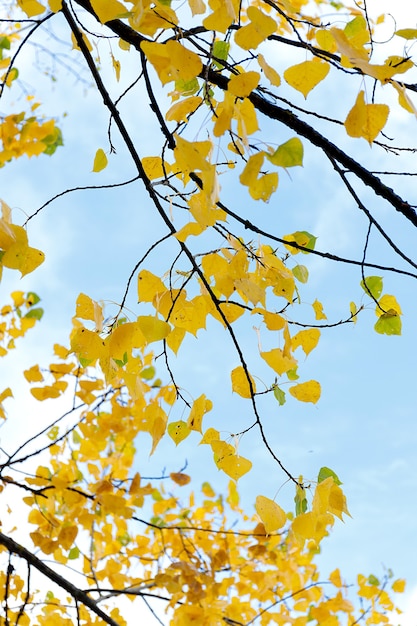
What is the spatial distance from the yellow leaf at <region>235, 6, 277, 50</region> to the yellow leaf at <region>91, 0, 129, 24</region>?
0.18 m

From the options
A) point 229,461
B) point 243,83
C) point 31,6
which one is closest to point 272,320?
A: point 229,461

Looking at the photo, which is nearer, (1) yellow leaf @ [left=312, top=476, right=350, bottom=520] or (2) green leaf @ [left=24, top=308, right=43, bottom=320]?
(1) yellow leaf @ [left=312, top=476, right=350, bottom=520]

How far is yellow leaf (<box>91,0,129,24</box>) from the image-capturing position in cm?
77

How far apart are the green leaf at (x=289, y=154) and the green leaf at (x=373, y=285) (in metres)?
0.45

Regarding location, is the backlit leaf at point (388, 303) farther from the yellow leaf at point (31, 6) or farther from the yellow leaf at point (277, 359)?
the yellow leaf at point (31, 6)

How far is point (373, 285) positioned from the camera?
1075 millimetres

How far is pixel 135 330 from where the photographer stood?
1.02m

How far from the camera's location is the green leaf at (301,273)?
115cm

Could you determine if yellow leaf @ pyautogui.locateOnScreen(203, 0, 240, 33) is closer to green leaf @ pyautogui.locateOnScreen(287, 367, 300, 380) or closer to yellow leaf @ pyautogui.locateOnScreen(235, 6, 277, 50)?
yellow leaf @ pyautogui.locateOnScreen(235, 6, 277, 50)

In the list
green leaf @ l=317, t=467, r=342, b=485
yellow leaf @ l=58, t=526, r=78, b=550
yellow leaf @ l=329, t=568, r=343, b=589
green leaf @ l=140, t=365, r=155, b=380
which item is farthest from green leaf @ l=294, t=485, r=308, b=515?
yellow leaf @ l=329, t=568, r=343, b=589

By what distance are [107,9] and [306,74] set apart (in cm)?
28

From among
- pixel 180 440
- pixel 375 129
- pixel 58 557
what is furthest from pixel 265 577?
pixel 375 129

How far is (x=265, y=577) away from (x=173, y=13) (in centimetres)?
276

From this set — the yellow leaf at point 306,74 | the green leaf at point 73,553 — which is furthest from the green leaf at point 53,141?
the yellow leaf at point 306,74
